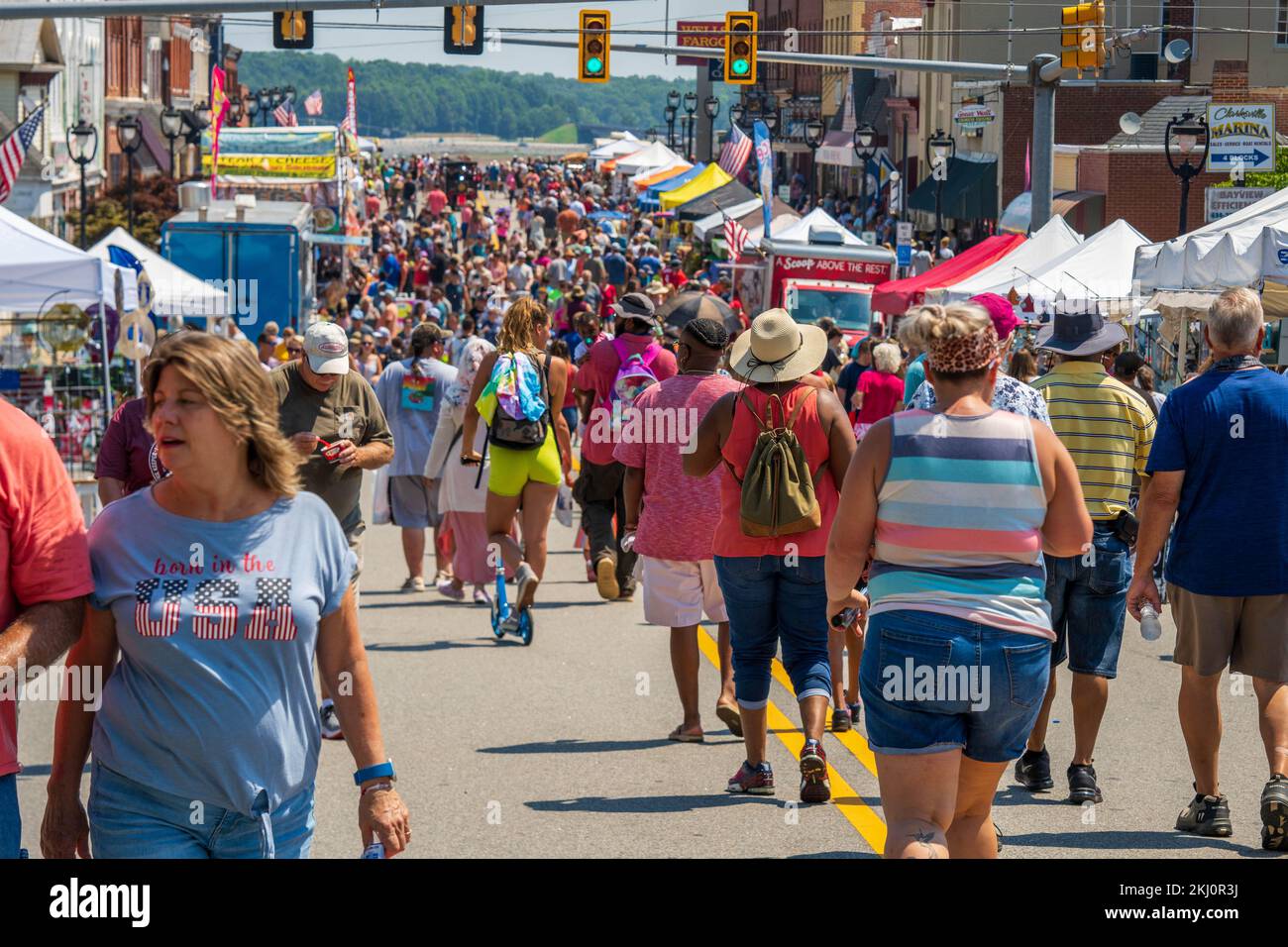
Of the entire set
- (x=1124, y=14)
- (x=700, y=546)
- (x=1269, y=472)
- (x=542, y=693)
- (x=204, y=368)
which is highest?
(x=1124, y=14)

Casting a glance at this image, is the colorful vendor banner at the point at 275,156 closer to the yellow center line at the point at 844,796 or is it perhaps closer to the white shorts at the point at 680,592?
the yellow center line at the point at 844,796

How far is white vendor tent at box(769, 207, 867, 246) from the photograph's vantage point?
30.7 metres

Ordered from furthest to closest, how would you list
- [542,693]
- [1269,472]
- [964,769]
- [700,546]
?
[542,693] < [700,546] < [1269,472] < [964,769]

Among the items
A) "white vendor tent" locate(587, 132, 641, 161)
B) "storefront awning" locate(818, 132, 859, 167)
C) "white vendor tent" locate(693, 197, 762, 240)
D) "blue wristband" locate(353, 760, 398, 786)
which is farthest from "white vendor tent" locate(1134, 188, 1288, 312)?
"storefront awning" locate(818, 132, 859, 167)

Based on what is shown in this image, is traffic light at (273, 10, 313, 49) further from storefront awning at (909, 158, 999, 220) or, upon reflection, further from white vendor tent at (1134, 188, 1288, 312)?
storefront awning at (909, 158, 999, 220)

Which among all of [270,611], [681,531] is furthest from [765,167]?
[270,611]

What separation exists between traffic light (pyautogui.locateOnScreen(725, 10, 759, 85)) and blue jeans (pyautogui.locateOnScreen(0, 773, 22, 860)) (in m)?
21.6

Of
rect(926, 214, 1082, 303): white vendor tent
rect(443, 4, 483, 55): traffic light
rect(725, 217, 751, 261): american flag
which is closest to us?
rect(926, 214, 1082, 303): white vendor tent

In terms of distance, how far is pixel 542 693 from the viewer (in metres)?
10.0

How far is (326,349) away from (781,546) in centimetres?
237
